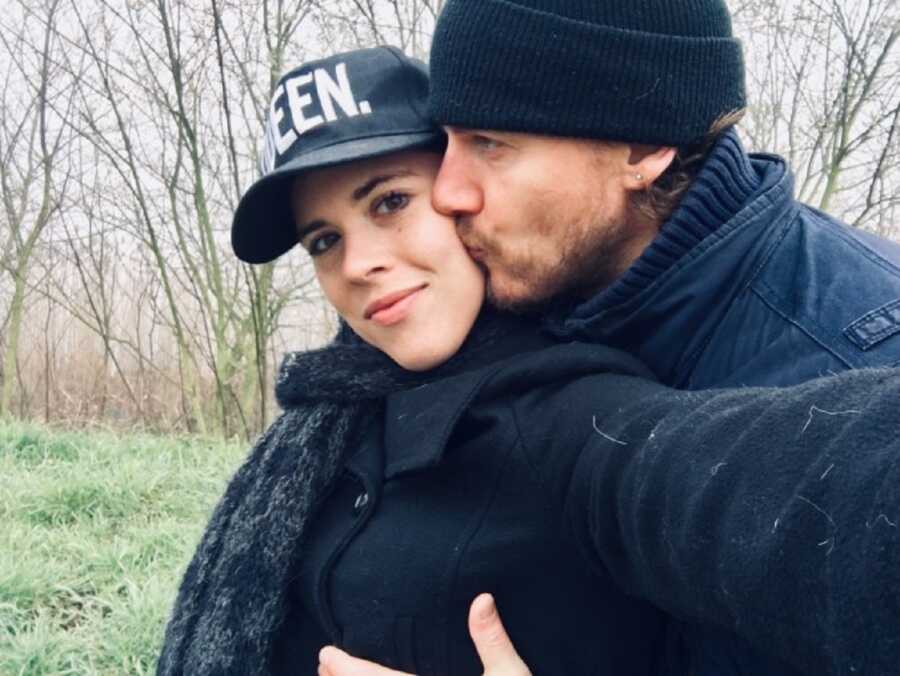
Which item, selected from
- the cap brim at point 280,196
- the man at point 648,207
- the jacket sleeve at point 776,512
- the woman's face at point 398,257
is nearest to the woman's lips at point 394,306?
the woman's face at point 398,257

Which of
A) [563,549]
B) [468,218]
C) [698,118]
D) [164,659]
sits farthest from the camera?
[164,659]

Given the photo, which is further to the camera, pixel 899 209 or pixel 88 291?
pixel 88 291

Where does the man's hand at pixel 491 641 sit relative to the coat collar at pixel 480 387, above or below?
below

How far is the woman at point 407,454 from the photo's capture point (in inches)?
48.4

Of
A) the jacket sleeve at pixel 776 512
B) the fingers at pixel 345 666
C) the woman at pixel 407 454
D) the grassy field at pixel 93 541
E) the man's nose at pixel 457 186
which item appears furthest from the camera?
the grassy field at pixel 93 541

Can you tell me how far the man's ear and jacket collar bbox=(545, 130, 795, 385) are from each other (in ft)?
→ 0.31

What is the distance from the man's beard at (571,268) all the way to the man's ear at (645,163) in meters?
0.08

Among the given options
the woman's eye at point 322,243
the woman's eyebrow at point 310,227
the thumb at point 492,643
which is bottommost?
the thumb at point 492,643

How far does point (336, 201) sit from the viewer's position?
1.80 m

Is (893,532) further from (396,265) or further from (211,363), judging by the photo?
(211,363)

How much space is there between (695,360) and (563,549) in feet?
1.11

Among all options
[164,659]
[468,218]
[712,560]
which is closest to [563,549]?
[712,560]

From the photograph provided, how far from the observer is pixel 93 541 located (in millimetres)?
4535

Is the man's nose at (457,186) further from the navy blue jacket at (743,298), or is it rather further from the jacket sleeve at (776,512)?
the jacket sleeve at (776,512)
